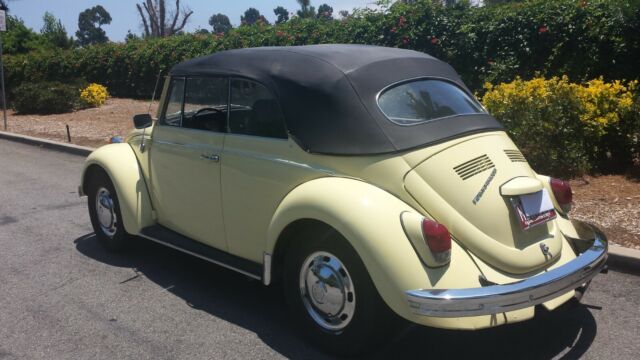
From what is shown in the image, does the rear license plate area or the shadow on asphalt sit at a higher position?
the rear license plate area

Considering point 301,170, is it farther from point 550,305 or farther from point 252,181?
point 550,305

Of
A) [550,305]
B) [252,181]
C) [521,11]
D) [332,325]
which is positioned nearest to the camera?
[550,305]

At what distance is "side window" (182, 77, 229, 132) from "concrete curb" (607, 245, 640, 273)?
328cm

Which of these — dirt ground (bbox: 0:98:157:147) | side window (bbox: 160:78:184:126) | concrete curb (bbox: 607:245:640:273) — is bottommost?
dirt ground (bbox: 0:98:157:147)

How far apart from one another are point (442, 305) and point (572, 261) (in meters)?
0.98

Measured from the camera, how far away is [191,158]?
177 inches

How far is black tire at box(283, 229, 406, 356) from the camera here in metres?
3.27

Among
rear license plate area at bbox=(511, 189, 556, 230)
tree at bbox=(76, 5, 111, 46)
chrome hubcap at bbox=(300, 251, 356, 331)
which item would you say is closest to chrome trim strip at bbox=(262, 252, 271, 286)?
chrome hubcap at bbox=(300, 251, 356, 331)

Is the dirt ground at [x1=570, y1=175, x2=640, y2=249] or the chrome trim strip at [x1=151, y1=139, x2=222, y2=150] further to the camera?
the dirt ground at [x1=570, y1=175, x2=640, y2=249]

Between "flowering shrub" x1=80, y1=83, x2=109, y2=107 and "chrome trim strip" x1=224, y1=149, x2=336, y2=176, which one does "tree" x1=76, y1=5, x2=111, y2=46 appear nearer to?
"flowering shrub" x1=80, y1=83, x2=109, y2=107

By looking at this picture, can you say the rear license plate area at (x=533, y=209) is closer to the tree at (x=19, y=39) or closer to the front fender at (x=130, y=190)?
the front fender at (x=130, y=190)

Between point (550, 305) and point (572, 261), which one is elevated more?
point (572, 261)

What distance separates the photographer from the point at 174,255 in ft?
17.9

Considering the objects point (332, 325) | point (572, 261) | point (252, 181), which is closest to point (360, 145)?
point (252, 181)
